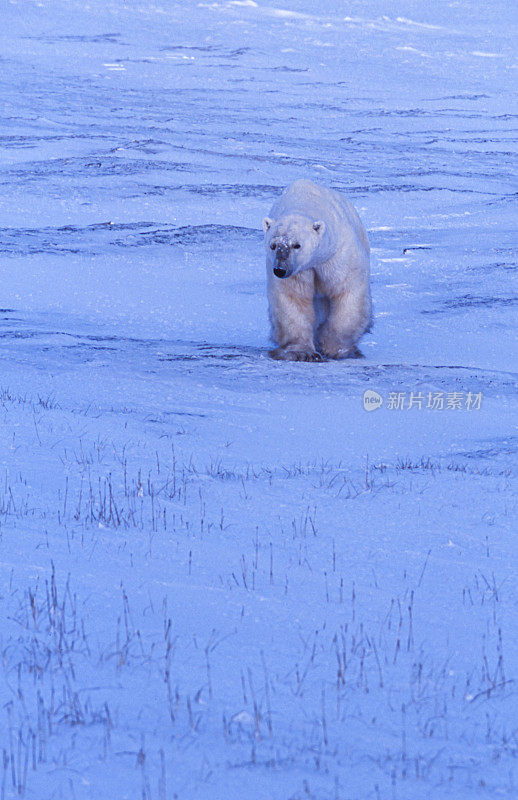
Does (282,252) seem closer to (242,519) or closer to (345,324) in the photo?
(345,324)

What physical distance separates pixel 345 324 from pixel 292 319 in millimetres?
469

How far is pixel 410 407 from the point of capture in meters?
6.46

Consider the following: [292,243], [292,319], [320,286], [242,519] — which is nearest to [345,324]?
[320,286]

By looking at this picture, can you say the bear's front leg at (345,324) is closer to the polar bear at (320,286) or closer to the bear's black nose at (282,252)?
the polar bear at (320,286)

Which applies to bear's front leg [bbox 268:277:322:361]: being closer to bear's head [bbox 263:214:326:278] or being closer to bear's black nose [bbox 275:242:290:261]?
bear's head [bbox 263:214:326:278]

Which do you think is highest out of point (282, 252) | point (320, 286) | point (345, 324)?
point (282, 252)

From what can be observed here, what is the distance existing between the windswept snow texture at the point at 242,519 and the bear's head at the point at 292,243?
82 centimetres

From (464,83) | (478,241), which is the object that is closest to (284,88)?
(464,83)

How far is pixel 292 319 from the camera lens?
725cm

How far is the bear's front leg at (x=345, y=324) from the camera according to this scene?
7395mm

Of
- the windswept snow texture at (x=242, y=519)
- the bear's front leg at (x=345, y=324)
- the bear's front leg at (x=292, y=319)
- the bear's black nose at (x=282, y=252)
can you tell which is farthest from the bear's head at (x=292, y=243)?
the windswept snow texture at (x=242, y=519)

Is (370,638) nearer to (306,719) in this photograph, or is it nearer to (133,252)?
(306,719)

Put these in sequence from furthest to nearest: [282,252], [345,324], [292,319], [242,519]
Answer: [345,324], [292,319], [282,252], [242,519]

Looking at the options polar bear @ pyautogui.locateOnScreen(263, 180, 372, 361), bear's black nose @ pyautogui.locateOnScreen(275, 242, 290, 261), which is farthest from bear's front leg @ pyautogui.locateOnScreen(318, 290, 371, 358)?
bear's black nose @ pyautogui.locateOnScreen(275, 242, 290, 261)
